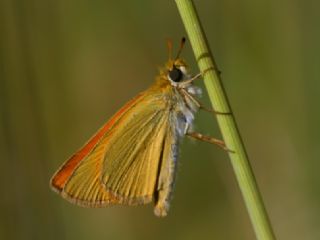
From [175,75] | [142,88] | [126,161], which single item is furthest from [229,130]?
[142,88]

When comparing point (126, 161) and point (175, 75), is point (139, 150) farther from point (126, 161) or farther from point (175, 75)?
point (175, 75)

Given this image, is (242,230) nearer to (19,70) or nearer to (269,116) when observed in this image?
(269,116)

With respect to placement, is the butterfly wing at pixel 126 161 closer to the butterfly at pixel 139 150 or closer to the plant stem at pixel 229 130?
the butterfly at pixel 139 150

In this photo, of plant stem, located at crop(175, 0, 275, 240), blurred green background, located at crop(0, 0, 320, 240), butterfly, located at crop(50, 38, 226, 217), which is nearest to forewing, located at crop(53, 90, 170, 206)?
butterfly, located at crop(50, 38, 226, 217)

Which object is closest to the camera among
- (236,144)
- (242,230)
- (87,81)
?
(236,144)

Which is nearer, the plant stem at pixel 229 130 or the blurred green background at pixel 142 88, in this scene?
the plant stem at pixel 229 130

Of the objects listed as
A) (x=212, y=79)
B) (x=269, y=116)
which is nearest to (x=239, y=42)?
(x=269, y=116)

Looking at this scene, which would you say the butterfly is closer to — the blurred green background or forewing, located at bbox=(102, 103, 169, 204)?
forewing, located at bbox=(102, 103, 169, 204)

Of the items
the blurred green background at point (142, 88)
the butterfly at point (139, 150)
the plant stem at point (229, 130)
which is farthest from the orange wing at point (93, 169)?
the blurred green background at point (142, 88)
